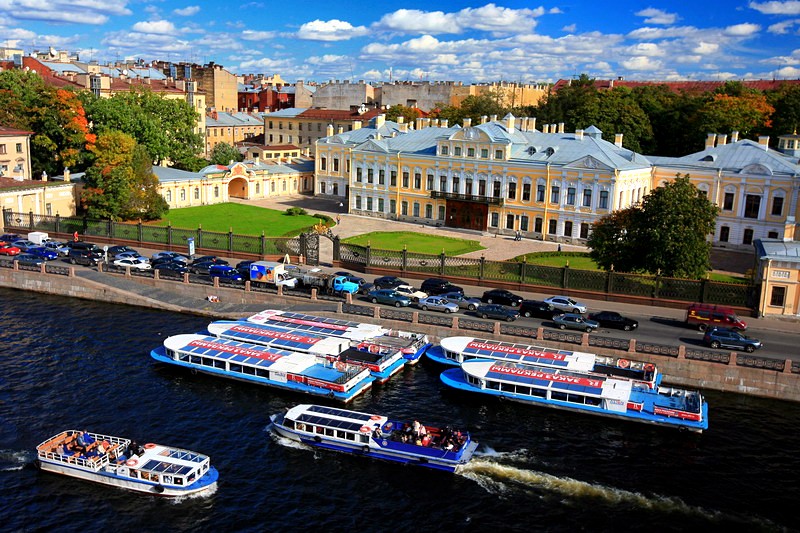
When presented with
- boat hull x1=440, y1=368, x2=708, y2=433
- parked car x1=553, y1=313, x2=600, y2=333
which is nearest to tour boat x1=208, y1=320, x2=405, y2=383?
boat hull x1=440, y1=368, x2=708, y2=433

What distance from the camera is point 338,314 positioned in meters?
47.8

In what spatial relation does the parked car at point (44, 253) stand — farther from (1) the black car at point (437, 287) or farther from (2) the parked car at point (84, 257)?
(1) the black car at point (437, 287)

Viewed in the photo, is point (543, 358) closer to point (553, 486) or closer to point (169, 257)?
point (553, 486)

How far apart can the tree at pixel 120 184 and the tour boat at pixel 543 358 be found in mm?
41861

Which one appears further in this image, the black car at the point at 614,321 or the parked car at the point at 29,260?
the parked car at the point at 29,260

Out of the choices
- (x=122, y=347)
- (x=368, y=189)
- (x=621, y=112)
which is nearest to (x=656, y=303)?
(x=122, y=347)

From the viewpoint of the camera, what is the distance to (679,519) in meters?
28.0

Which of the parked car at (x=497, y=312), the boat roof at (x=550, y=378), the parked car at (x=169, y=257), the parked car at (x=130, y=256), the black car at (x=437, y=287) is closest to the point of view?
the boat roof at (x=550, y=378)

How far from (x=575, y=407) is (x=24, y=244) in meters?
47.5

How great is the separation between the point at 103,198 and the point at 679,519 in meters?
60.5

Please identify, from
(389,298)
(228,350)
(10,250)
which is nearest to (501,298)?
(389,298)

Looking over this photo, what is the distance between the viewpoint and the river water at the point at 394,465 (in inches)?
1093

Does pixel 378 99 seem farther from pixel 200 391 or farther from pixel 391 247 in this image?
pixel 200 391

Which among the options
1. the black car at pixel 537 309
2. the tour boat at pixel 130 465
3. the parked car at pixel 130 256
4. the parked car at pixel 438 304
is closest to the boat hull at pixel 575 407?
the parked car at pixel 438 304
